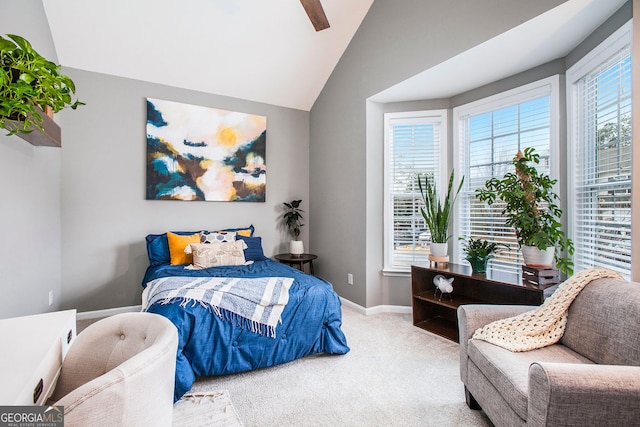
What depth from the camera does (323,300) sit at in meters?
2.48

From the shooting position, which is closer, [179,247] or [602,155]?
[602,155]

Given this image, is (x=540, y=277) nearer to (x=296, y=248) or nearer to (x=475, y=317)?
(x=475, y=317)

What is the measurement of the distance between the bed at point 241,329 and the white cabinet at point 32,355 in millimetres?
839

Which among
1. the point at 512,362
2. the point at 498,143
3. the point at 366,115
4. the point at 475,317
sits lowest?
the point at 512,362

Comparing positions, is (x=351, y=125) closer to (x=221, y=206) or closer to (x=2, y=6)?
(x=221, y=206)

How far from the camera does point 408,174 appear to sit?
3.56m

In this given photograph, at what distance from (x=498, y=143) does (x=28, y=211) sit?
402 cm

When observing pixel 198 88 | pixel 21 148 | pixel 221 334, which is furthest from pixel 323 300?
pixel 198 88

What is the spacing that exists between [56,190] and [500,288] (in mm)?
4245

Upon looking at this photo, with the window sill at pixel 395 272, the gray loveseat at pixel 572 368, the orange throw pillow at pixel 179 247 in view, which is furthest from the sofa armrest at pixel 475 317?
the orange throw pillow at pixel 179 247

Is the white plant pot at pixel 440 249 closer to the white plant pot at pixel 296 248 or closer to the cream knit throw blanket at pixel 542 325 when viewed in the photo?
the cream knit throw blanket at pixel 542 325

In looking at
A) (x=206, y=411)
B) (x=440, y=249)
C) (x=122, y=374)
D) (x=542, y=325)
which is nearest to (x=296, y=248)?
(x=440, y=249)

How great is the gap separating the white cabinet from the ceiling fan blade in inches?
97.1

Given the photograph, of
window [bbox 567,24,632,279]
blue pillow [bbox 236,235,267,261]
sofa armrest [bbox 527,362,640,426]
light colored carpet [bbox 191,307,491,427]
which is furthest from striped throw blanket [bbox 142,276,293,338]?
window [bbox 567,24,632,279]
